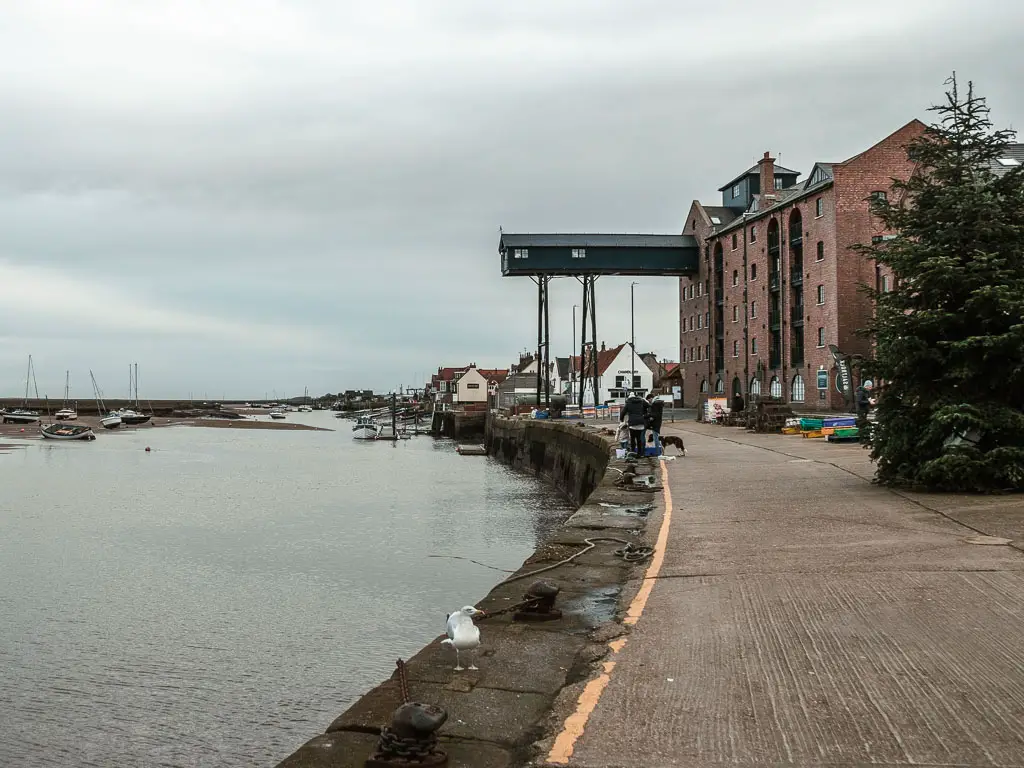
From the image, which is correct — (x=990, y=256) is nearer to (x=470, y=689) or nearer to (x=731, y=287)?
(x=470, y=689)

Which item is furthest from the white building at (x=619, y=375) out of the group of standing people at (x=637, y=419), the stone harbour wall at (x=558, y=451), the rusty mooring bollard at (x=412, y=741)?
the rusty mooring bollard at (x=412, y=741)

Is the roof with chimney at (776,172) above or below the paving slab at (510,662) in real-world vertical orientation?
above

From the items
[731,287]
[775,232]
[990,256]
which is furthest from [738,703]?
[731,287]

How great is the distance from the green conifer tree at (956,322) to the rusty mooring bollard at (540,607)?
8425 mm

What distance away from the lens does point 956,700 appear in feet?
15.5

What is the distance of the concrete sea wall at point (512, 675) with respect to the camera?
4.32 metres

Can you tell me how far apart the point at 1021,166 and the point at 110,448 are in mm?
71709

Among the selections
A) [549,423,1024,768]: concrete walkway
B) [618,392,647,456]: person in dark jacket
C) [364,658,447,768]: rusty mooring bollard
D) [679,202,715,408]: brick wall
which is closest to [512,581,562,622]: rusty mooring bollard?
[549,423,1024,768]: concrete walkway

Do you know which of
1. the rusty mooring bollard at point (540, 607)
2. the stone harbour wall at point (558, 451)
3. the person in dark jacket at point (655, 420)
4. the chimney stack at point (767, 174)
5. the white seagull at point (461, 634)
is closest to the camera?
the white seagull at point (461, 634)

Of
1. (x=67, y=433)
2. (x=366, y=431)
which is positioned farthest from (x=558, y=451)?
(x=67, y=433)

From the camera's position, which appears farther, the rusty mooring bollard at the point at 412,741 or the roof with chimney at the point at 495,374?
the roof with chimney at the point at 495,374

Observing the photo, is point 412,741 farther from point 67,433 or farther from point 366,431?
point 67,433

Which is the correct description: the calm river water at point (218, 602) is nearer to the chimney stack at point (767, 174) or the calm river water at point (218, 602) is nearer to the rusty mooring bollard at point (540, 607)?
the rusty mooring bollard at point (540, 607)

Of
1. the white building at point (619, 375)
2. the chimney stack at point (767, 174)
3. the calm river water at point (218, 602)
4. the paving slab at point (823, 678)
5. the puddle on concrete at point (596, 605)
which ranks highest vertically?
the chimney stack at point (767, 174)
